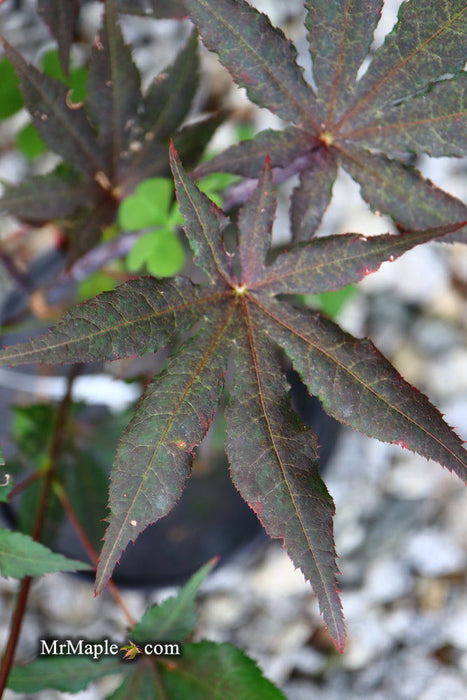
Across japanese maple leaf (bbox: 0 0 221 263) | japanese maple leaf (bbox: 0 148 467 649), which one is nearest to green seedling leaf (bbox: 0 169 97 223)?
japanese maple leaf (bbox: 0 0 221 263)

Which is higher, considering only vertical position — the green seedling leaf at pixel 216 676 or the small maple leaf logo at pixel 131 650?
the small maple leaf logo at pixel 131 650

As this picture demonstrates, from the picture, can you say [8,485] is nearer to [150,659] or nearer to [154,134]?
[150,659]

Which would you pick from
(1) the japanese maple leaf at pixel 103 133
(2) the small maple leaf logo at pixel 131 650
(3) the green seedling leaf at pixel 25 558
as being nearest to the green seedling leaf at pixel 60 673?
(2) the small maple leaf logo at pixel 131 650

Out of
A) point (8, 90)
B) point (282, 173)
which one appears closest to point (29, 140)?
point (8, 90)

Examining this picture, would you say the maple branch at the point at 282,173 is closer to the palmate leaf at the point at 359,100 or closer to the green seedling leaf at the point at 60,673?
the palmate leaf at the point at 359,100


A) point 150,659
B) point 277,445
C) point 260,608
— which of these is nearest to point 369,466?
point 260,608

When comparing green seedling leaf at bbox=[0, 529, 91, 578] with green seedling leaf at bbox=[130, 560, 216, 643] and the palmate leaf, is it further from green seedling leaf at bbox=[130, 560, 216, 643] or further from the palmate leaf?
the palmate leaf

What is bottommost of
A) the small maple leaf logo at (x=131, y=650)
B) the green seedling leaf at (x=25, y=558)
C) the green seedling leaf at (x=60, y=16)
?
the small maple leaf logo at (x=131, y=650)
